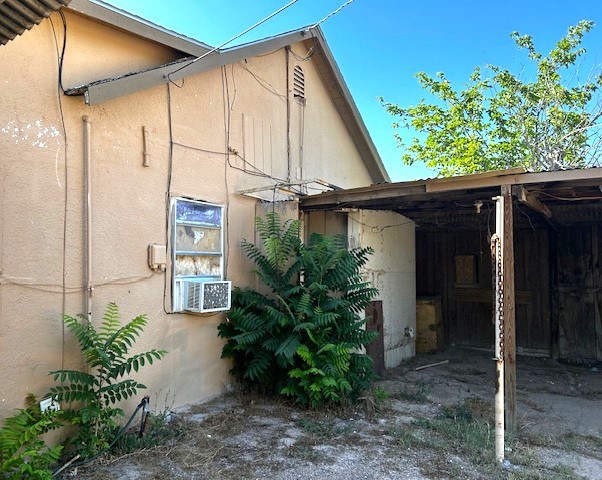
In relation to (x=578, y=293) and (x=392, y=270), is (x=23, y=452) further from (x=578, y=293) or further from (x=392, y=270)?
(x=578, y=293)

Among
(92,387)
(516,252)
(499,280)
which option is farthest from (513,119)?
(92,387)

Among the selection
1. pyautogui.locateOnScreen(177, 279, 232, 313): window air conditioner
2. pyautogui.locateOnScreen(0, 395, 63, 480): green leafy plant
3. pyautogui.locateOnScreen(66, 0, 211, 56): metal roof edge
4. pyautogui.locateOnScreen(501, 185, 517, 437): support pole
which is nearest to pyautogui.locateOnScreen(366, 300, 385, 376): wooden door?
pyautogui.locateOnScreen(501, 185, 517, 437): support pole

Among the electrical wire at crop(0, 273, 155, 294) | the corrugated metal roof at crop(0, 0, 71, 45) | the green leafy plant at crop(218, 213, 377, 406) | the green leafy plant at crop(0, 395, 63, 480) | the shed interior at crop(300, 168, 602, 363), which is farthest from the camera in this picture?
the shed interior at crop(300, 168, 602, 363)

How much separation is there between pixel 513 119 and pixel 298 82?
11320mm

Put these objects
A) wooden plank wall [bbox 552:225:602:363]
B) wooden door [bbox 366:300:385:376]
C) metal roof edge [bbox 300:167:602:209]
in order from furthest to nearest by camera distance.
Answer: wooden plank wall [bbox 552:225:602:363], wooden door [bbox 366:300:385:376], metal roof edge [bbox 300:167:602:209]

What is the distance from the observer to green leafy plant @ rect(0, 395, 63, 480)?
306cm

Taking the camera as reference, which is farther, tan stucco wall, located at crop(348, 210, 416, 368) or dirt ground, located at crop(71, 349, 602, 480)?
tan stucco wall, located at crop(348, 210, 416, 368)

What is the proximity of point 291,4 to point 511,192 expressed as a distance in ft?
10.1

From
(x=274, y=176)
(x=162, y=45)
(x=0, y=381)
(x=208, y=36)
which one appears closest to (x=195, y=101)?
(x=162, y=45)

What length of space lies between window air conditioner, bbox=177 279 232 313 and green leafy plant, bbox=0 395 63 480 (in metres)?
1.90

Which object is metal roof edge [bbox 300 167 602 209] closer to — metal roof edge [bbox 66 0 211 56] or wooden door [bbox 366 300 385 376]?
wooden door [bbox 366 300 385 376]

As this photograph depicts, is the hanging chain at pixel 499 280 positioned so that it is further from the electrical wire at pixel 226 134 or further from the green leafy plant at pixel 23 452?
the green leafy plant at pixel 23 452

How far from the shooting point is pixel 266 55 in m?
7.13

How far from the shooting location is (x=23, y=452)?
3252 millimetres
